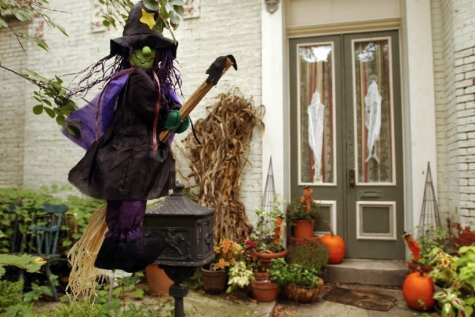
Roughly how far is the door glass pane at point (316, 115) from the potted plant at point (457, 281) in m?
1.86

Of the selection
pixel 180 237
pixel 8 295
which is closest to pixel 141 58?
pixel 180 237

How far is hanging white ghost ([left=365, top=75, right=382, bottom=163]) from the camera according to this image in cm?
500

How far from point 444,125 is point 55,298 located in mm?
5074

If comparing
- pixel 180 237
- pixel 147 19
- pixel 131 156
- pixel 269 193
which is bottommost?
pixel 180 237

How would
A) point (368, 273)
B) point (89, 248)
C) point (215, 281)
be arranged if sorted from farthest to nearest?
point (368, 273) → point (215, 281) → point (89, 248)

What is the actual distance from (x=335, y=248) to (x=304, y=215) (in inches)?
22.2

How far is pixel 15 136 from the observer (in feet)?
20.9

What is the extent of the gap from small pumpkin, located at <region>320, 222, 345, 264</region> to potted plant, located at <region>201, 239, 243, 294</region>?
1.18 meters

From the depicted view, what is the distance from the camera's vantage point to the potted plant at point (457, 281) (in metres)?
3.19

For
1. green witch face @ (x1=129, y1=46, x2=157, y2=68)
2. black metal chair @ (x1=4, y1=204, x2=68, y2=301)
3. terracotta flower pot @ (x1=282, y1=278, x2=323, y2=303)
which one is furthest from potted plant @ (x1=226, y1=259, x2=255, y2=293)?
green witch face @ (x1=129, y1=46, x2=157, y2=68)

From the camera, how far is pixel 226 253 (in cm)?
423

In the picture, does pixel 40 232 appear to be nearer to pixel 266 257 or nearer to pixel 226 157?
pixel 226 157

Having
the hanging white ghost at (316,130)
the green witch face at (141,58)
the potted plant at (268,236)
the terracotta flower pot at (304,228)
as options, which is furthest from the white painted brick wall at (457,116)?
the green witch face at (141,58)

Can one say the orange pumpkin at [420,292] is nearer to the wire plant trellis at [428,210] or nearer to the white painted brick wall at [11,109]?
the wire plant trellis at [428,210]
